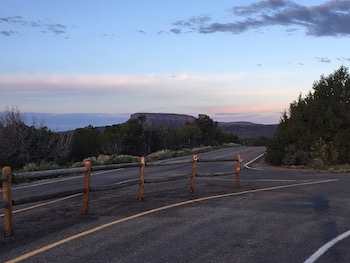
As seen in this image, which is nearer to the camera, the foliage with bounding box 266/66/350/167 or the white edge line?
the white edge line

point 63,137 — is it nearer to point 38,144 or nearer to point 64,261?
point 38,144

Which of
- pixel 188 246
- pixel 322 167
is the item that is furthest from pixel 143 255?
pixel 322 167

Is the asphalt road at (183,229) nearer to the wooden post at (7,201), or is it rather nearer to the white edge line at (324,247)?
the white edge line at (324,247)

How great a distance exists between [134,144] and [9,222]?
5440 cm

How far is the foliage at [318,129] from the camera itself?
99.7 feet

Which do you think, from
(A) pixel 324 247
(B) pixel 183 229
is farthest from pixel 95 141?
(A) pixel 324 247

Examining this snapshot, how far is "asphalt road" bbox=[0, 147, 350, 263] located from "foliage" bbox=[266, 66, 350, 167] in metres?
18.3

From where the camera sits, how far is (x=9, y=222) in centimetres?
736

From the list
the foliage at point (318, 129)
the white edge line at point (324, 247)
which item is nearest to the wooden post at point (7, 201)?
the white edge line at point (324, 247)

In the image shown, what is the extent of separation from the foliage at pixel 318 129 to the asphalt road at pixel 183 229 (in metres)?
18.3

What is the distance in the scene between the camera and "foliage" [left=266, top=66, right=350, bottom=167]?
30.4m

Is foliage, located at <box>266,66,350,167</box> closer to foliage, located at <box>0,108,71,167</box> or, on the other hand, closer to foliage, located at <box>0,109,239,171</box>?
foliage, located at <box>0,109,239,171</box>

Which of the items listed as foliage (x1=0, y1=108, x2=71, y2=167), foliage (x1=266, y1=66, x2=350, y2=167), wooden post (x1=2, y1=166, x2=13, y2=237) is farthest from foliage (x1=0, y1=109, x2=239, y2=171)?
wooden post (x1=2, y1=166, x2=13, y2=237)

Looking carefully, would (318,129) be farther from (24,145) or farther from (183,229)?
(183,229)
